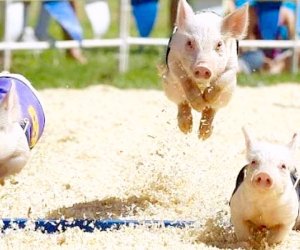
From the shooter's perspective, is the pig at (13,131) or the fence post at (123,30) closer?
the pig at (13,131)

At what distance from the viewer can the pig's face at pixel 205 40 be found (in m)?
6.60

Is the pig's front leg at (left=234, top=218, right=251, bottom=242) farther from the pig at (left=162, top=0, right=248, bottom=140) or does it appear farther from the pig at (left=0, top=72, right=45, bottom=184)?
the pig at (left=0, top=72, right=45, bottom=184)

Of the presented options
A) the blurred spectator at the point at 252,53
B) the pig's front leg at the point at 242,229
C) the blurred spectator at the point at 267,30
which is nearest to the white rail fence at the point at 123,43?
the blurred spectator at the point at 267,30

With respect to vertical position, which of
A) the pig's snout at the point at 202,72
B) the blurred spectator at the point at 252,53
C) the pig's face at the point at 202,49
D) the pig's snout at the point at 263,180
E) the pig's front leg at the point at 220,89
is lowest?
the blurred spectator at the point at 252,53

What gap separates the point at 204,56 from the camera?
6574mm

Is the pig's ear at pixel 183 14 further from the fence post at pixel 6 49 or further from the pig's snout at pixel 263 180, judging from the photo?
the fence post at pixel 6 49

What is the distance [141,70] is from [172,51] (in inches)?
250

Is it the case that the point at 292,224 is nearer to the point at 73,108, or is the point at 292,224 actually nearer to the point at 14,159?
the point at 14,159

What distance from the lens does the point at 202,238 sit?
6.14m

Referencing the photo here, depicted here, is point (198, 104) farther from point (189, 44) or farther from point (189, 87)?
point (189, 44)

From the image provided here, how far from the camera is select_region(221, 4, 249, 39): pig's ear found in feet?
22.1

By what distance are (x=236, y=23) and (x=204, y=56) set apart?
1.07 feet

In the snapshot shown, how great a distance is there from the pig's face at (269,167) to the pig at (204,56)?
0.87m

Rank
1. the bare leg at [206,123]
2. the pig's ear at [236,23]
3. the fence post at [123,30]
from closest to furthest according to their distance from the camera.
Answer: the pig's ear at [236,23] → the bare leg at [206,123] → the fence post at [123,30]
